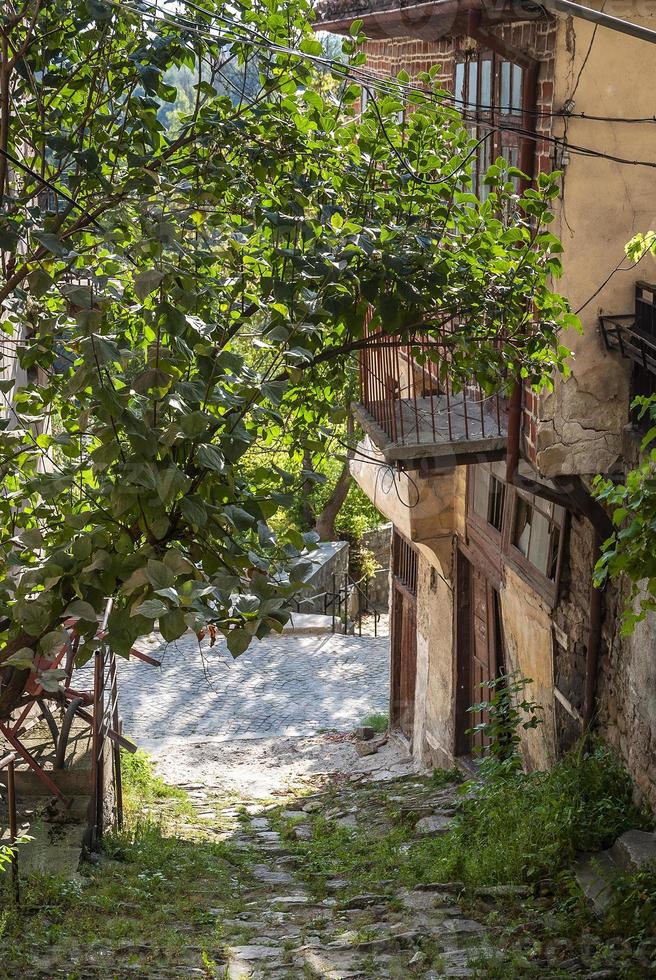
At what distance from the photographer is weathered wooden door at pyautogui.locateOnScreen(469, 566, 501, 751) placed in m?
9.79

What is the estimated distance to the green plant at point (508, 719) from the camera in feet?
26.1

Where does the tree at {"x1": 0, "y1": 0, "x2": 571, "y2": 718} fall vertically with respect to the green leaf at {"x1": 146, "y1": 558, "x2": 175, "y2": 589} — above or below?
above

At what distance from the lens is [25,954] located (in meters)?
5.30

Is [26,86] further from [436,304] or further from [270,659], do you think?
[270,659]

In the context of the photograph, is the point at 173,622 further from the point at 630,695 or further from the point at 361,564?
the point at 361,564

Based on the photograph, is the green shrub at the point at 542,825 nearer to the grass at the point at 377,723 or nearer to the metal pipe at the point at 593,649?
the metal pipe at the point at 593,649

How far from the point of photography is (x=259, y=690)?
16750mm

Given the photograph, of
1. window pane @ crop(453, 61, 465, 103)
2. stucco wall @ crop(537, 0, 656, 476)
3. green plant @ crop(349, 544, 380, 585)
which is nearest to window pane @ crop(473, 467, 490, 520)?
stucco wall @ crop(537, 0, 656, 476)

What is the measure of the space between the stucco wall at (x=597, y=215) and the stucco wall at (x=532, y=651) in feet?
5.63

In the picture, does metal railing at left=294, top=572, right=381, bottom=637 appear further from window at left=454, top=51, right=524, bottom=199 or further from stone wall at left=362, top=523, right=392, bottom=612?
window at left=454, top=51, right=524, bottom=199

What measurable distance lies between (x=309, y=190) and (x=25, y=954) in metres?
4.06

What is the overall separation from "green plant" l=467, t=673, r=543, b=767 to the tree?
304 centimetres

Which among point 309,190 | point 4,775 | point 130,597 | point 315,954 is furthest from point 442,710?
point 130,597

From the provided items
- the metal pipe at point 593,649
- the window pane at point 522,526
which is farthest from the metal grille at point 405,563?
the metal pipe at point 593,649
